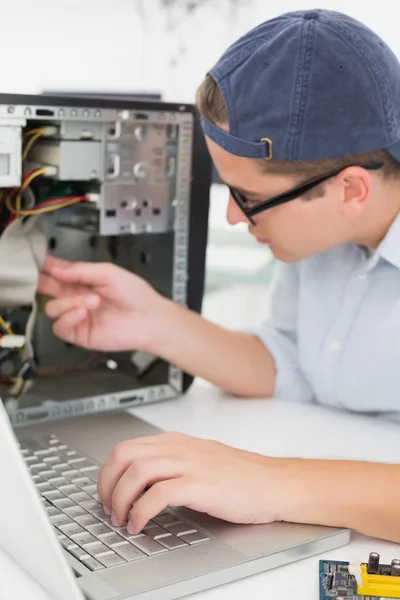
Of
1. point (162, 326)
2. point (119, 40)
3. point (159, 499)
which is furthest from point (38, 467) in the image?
point (119, 40)

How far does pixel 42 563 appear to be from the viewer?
0.67m

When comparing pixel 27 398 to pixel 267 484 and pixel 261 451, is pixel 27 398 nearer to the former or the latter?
pixel 261 451

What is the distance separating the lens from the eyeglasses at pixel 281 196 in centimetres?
101

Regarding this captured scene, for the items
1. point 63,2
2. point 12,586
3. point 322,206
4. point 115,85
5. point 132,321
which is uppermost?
point 63,2

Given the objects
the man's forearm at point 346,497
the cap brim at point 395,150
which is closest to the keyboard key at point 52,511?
the man's forearm at point 346,497

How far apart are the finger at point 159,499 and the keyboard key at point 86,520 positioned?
0.04 m

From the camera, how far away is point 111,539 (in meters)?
0.78

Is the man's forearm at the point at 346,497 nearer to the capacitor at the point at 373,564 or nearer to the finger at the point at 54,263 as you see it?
the capacitor at the point at 373,564

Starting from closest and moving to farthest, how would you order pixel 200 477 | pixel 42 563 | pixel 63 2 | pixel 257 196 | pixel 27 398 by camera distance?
pixel 42 563
pixel 200 477
pixel 257 196
pixel 27 398
pixel 63 2

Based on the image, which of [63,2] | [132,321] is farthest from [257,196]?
[63,2]

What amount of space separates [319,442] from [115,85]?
2.77m

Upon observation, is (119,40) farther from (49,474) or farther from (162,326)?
(49,474)

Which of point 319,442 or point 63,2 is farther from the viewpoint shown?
point 63,2

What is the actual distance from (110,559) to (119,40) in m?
3.19
